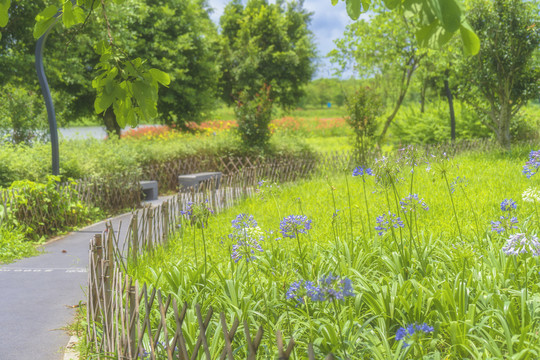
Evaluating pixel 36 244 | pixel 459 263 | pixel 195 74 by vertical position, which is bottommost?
pixel 36 244

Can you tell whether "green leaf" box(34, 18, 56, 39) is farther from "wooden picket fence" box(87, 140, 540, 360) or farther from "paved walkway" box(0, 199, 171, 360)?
"paved walkway" box(0, 199, 171, 360)

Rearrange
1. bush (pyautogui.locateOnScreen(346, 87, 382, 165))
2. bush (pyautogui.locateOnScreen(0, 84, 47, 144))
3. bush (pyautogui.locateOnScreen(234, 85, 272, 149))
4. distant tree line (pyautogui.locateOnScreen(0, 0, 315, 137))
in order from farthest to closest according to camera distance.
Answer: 1. bush (pyautogui.locateOnScreen(234, 85, 272, 149))
2. distant tree line (pyautogui.locateOnScreen(0, 0, 315, 137))
3. bush (pyautogui.locateOnScreen(346, 87, 382, 165))
4. bush (pyautogui.locateOnScreen(0, 84, 47, 144))

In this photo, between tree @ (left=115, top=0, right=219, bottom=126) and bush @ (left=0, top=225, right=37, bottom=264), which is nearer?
bush @ (left=0, top=225, right=37, bottom=264)

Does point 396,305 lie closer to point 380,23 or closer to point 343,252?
point 343,252

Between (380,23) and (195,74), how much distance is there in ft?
35.5

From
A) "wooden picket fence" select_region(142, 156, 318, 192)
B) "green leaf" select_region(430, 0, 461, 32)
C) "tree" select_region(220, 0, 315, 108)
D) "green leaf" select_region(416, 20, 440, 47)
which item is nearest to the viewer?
"green leaf" select_region(430, 0, 461, 32)

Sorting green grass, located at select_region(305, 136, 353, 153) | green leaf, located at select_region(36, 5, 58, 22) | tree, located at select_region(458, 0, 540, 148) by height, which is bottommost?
green grass, located at select_region(305, 136, 353, 153)

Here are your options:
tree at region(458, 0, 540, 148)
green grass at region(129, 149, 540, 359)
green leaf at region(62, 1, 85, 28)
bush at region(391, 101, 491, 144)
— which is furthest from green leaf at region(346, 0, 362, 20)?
bush at region(391, 101, 491, 144)

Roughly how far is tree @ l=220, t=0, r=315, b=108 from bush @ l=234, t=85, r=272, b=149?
17.6 m

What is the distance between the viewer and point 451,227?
5.47m

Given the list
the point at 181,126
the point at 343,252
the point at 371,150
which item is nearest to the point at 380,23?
the point at 371,150

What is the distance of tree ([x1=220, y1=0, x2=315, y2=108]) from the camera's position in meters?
34.6

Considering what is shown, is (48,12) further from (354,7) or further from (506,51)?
(506,51)

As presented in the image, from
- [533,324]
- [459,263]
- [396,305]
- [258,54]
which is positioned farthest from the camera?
[258,54]
